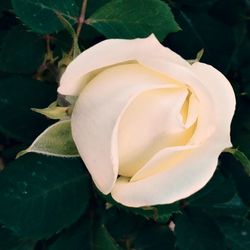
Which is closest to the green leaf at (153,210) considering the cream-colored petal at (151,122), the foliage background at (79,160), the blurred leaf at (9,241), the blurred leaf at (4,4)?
the foliage background at (79,160)

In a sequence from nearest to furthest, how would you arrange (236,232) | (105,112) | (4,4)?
(105,112), (4,4), (236,232)

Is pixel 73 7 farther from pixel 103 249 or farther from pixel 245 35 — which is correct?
pixel 245 35

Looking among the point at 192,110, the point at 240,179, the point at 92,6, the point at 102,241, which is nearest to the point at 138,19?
the point at 92,6

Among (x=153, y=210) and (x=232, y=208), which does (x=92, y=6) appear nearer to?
(x=153, y=210)

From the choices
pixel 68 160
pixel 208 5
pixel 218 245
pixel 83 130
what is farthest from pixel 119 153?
pixel 208 5

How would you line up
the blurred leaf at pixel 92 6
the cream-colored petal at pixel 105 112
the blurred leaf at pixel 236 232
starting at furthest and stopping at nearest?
the blurred leaf at pixel 236 232, the blurred leaf at pixel 92 6, the cream-colored petal at pixel 105 112

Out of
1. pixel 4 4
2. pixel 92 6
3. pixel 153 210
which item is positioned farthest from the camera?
pixel 4 4

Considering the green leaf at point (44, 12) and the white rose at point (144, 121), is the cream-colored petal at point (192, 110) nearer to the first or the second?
the white rose at point (144, 121)
